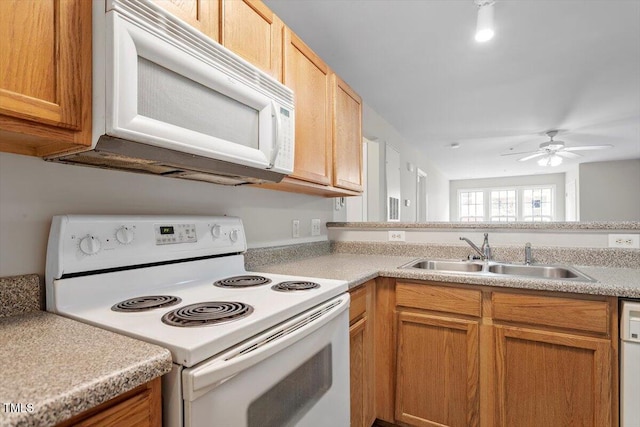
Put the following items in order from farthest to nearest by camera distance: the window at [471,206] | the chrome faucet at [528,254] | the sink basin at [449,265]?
the window at [471,206]
the sink basin at [449,265]
the chrome faucet at [528,254]

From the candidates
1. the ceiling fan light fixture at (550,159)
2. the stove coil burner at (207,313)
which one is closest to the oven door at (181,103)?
the stove coil burner at (207,313)

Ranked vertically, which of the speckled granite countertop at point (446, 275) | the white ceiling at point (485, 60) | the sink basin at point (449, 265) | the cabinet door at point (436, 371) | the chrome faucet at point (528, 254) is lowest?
the cabinet door at point (436, 371)

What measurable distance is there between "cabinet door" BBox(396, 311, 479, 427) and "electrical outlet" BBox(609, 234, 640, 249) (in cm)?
93

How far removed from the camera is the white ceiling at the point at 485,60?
6.30ft

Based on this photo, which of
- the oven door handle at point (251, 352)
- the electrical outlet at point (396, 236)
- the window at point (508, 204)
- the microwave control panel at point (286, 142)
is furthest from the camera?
the window at point (508, 204)

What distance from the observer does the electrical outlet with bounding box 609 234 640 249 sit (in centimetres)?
167

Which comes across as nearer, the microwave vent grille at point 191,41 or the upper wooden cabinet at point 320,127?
the microwave vent grille at point 191,41

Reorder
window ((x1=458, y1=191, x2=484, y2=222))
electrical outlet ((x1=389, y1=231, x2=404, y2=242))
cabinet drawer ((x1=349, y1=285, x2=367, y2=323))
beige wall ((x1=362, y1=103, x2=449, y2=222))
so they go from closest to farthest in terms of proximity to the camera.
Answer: cabinet drawer ((x1=349, y1=285, x2=367, y2=323))
electrical outlet ((x1=389, y1=231, x2=404, y2=242))
beige wall ((x1=362, y1=103, x2=449, y2=222))
window ((x1=458, y1=191, x2=484, y2=222))

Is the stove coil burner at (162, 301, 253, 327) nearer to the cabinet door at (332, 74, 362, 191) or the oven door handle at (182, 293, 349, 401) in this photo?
the oven door handle at (182, 293, 349, 401)

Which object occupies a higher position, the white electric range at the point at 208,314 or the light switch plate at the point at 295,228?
the light switch plate at the point at 295,228

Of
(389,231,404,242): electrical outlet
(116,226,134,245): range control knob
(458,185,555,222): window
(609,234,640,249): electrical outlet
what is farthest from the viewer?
(458,185,555,222): window

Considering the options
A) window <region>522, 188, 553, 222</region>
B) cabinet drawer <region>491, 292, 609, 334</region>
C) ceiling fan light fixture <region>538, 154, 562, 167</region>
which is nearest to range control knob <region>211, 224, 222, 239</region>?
cabinet drawer <region>491, 292, 609, 334</region>

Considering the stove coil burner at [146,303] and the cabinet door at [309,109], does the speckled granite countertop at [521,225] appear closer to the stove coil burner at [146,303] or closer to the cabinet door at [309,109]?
the cabinet door at [309,109]

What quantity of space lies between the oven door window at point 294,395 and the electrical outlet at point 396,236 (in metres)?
1.24
